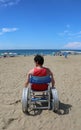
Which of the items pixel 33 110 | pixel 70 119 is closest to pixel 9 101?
pixel 33 110

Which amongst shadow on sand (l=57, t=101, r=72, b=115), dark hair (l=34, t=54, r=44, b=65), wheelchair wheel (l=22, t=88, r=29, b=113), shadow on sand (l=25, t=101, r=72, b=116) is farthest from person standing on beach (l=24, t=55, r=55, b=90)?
shadow on sand (l=57, t=101, r=72, b=115)

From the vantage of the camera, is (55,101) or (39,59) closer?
(55,101)

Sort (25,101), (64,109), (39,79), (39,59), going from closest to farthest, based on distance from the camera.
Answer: (25,101) → (39,79) → (39,59) → (64,109)

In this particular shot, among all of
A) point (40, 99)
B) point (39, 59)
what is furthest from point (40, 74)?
point (40, 99)

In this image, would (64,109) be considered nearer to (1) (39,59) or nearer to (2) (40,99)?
(2) (40,99)

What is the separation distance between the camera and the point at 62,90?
320 inches

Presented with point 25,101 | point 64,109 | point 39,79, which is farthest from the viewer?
point 64,109

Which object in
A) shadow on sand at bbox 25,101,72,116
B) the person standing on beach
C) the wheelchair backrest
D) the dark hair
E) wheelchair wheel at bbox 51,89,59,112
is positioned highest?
the dark hair

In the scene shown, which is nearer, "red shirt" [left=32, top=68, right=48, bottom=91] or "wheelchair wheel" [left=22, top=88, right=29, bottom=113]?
"wheelchair wheel" [left=22, top=88, right=29, bottom=113]

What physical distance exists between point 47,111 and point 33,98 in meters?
0.49

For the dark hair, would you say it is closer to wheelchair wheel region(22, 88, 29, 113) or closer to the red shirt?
the red shirt

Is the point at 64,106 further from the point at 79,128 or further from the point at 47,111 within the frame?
the point at 79,128

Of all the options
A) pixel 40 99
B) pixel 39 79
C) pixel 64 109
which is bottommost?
pixel 64 109

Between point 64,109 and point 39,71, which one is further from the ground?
point 39,71
